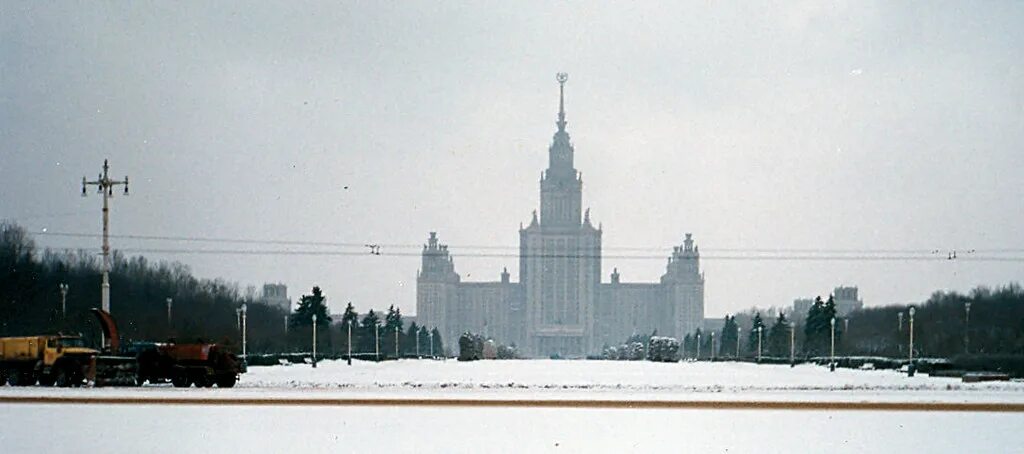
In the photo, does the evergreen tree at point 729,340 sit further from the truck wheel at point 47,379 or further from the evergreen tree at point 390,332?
the truck wheel at point 47,379

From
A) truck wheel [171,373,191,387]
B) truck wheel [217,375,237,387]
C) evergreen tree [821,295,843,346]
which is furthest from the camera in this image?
evergreen tree [821,295,843,346]

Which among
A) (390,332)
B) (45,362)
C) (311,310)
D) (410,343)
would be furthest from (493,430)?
(410,343)

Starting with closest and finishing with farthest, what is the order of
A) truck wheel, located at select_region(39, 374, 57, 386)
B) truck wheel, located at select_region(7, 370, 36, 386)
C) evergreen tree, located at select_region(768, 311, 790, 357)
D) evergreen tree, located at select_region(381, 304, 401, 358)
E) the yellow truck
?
the yellow truck < truck wheel, located at select_region(39, 374, 57, 386) < truck wheel, located at select_region(7, 370, 36, 386) < evergreen tree, located at select_region(768, 311, 790, 357) < evergreen tree, located at select_region(381, 304, 401, 358)

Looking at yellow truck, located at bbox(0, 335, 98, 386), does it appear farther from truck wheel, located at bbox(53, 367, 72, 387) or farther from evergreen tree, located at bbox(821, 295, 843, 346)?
evergreen tree, located at bbox(821, 295, 843, 346)

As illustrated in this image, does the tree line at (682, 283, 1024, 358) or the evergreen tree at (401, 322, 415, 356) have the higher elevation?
the tree line at (682, 283, 1024, 358)

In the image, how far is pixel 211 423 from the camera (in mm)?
22531

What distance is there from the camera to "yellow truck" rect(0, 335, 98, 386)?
37.3 meters

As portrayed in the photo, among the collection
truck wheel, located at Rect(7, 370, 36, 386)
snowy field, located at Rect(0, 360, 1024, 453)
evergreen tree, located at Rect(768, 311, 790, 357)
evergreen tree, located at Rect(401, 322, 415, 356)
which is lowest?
evergreen tree, located at Rect(401, 322, 415, 356)

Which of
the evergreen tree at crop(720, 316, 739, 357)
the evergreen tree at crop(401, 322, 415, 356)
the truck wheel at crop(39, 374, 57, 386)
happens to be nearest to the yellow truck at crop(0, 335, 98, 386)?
the truck wheel at crop(39, 374, 57, 386)

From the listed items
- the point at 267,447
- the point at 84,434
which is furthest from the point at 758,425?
the point at 84,434

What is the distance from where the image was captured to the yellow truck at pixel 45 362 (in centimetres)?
3728

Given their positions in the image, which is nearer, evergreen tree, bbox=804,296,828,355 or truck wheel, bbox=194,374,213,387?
truck wheel, bbox=194,374,213,387

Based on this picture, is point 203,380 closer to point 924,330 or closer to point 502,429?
point 502,429

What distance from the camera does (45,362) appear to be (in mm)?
38188
